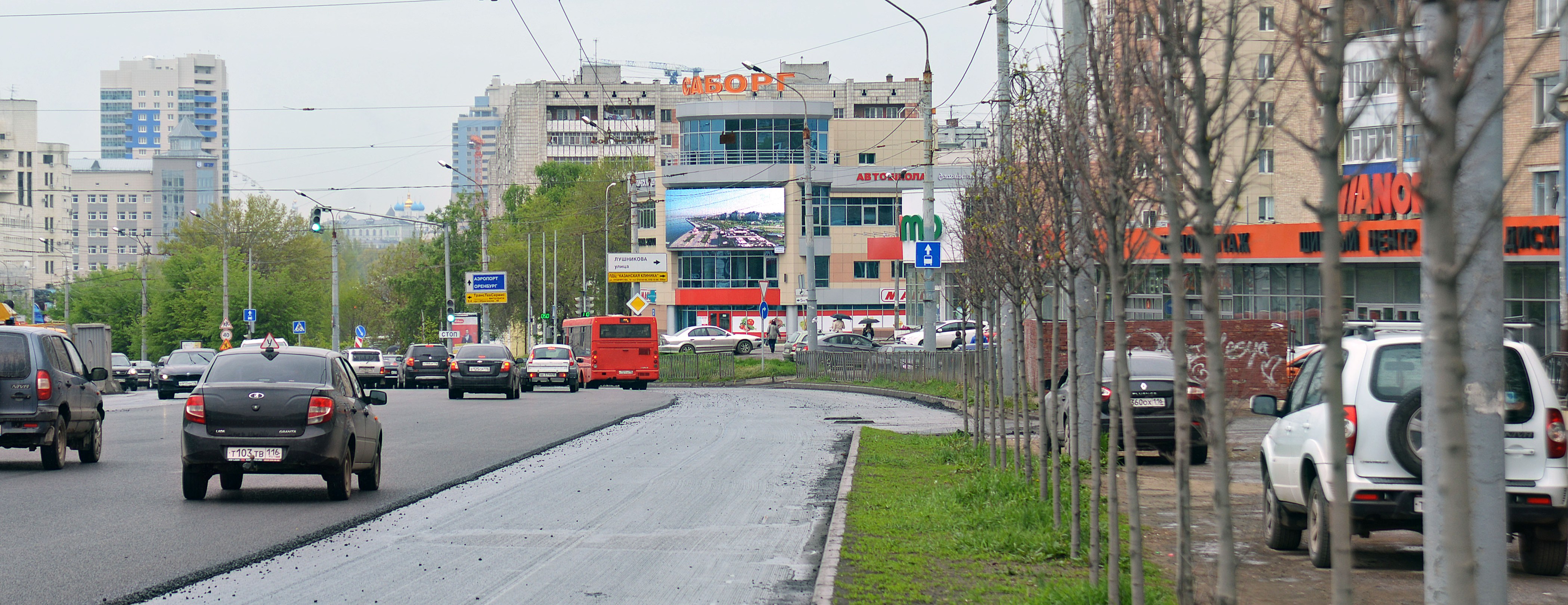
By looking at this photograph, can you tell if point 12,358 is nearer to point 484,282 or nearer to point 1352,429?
point 1352,429

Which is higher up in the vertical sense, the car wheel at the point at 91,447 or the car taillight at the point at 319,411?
the car taillight at the point at 319,411

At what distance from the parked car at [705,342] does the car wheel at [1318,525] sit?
192 feet

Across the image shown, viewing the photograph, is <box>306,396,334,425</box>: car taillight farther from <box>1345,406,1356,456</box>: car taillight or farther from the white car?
<box>1345,406,1356,456</box>: car taillight

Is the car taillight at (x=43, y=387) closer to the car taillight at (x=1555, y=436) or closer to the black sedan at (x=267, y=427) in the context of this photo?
the black sedan at (x=267, y=427)

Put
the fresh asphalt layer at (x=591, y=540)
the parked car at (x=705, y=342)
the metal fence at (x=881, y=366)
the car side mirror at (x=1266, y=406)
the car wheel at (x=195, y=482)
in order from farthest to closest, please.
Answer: the parked car at (x=705, y=342) → the metal fence at (x=881, y=366) → the car wheel at (x=195, y=482) → the car side mirror at (x=1266, y=406) → the fresh asphalt layer at (x=591, y=540)

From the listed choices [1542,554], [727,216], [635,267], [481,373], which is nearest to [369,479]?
[1542,554]

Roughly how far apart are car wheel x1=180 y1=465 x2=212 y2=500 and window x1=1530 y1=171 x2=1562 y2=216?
32747mm

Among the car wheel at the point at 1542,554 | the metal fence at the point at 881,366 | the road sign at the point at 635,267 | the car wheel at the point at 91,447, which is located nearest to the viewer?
the car wheel at the point at 1542,554

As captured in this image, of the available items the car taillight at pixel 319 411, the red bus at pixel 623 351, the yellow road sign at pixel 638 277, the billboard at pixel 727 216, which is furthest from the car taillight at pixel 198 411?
the billboard at pixel 727 216

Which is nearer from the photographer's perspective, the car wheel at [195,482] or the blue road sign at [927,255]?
the car wheel at [195,482]

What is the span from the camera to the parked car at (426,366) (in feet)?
164

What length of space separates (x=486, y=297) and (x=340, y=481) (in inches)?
2501

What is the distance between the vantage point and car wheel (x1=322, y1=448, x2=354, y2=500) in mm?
13453

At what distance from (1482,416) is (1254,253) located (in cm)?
3892
